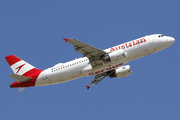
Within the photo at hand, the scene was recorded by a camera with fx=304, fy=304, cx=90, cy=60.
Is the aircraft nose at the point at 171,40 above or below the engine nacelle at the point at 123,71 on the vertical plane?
above

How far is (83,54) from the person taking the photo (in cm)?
4944

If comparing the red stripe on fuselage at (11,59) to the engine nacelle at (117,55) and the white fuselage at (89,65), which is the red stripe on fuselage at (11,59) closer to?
the white fuselage at (89,65)

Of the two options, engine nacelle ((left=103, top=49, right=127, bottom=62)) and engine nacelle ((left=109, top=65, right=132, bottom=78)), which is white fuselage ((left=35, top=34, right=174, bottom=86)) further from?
engine nacelle ((left=109, top=65, right=132, bottom=78))

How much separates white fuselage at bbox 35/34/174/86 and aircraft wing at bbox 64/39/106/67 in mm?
1168

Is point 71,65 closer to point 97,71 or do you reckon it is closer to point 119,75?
point 97,71

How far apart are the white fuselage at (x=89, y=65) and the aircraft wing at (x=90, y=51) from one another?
1.17 metres

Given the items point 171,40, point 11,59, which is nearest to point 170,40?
point 171,40

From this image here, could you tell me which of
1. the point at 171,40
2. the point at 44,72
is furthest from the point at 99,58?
the point at 171,40

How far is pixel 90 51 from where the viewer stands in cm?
4912

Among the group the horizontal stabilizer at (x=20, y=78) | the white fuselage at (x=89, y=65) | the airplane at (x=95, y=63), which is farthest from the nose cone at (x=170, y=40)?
the horizontal stabilizer at (x=20, y=78)

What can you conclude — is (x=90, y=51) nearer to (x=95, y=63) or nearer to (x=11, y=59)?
(x=95, y=63)

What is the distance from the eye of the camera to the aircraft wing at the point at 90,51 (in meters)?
46.6

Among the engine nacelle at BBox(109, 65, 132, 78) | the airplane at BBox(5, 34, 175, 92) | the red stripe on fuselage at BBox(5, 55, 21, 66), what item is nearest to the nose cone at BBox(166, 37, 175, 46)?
the airplane at BBox(5, 34, 175, 92)

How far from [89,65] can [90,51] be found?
3289mm
